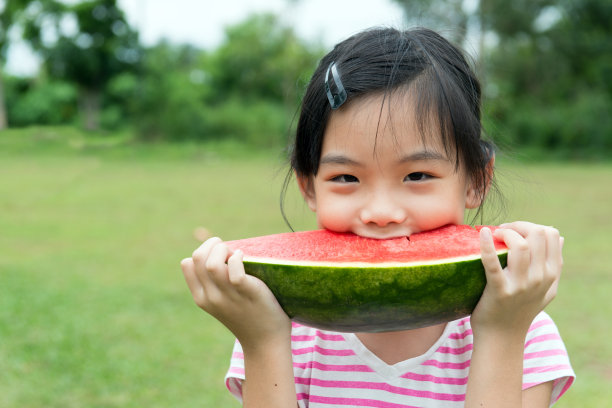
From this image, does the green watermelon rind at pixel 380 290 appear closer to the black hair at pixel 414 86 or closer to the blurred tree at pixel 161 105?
the black hair at pixel 414 86

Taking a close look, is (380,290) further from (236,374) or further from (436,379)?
(236,374)

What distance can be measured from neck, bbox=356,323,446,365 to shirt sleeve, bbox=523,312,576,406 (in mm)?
227

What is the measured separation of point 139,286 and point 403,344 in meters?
4.93

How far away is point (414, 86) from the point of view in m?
1.59

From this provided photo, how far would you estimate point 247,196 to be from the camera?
1332 cm

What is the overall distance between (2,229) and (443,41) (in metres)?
8.78

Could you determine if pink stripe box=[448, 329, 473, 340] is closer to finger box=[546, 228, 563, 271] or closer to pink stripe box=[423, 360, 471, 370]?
pink stripe box=[423, 360, 471, 370]

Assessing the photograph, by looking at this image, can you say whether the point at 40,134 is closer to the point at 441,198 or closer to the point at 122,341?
the point at 122,341

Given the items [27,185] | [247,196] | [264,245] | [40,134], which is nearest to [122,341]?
[264,245]

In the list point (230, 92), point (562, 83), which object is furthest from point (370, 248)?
point (230, 92)

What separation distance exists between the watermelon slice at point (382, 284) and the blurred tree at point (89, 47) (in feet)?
90.6

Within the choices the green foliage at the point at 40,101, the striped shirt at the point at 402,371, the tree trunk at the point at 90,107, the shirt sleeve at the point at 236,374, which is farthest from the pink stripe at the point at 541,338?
the tree trunk at the point at 90,107

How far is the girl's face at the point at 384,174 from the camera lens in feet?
4.97

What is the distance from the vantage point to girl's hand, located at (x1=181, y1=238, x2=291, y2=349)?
1.39 meters
